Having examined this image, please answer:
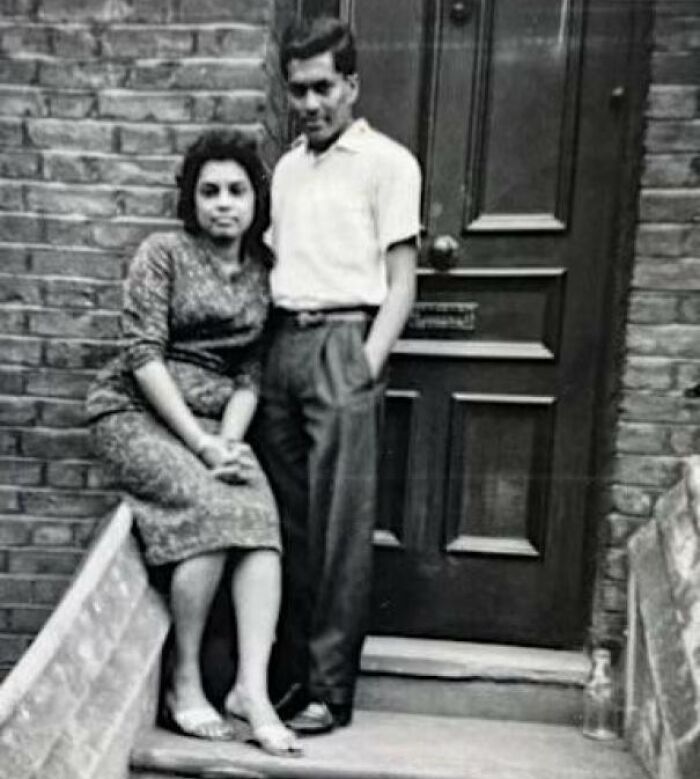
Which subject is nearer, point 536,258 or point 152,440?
point 152,440

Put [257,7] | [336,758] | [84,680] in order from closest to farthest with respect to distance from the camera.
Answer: [84,680] → [336,758] → [257,7]

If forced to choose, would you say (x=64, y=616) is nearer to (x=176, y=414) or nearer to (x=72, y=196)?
(x=176, y=414)

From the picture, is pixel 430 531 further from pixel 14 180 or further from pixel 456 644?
pixel 14 180

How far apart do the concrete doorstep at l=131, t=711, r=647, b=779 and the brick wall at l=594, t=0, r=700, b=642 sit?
2.17ft

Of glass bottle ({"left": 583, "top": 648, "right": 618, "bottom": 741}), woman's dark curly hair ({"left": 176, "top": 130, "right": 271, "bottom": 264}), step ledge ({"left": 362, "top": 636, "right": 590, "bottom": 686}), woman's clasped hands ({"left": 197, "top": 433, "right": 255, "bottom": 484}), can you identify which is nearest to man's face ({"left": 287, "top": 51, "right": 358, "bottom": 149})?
woman's dark curly hair ({"left": 176, "top": 130, "right": 271, "bottom": 264})

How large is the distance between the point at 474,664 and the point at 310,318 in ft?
3.62

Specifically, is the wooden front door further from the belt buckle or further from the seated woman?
the seated woman

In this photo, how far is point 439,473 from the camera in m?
3.11

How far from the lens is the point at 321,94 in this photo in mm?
2584

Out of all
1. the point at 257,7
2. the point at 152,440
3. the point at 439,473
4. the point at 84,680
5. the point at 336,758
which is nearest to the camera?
the point at 84,680

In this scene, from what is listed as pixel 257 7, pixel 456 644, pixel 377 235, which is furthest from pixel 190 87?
pixel 456 644

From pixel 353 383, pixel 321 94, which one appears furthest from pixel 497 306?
pixel 321 94

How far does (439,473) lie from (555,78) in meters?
1.26

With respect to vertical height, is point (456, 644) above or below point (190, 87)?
below
